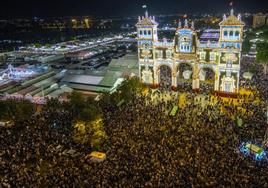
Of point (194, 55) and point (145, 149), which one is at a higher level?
point (194, 55)

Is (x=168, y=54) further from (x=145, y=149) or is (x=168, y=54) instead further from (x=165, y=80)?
(x=145, y=149)

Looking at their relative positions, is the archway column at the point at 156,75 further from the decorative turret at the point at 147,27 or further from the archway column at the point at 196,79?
the archway column at the point at 196,79

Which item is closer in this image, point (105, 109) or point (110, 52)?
point (105, 109)

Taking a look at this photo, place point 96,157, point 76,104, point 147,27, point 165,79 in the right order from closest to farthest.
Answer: point 96,157
point 76,104
point 147,27
point 165,79

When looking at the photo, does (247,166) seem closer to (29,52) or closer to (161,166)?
(161,166)

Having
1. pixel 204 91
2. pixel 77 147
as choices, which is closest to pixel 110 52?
pixel 204 91

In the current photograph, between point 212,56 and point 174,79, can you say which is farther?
point 174,79

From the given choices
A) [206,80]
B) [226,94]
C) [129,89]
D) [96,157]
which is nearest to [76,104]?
[129,89]

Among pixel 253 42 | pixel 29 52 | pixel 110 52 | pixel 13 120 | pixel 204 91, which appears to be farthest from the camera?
pixel 29 52
